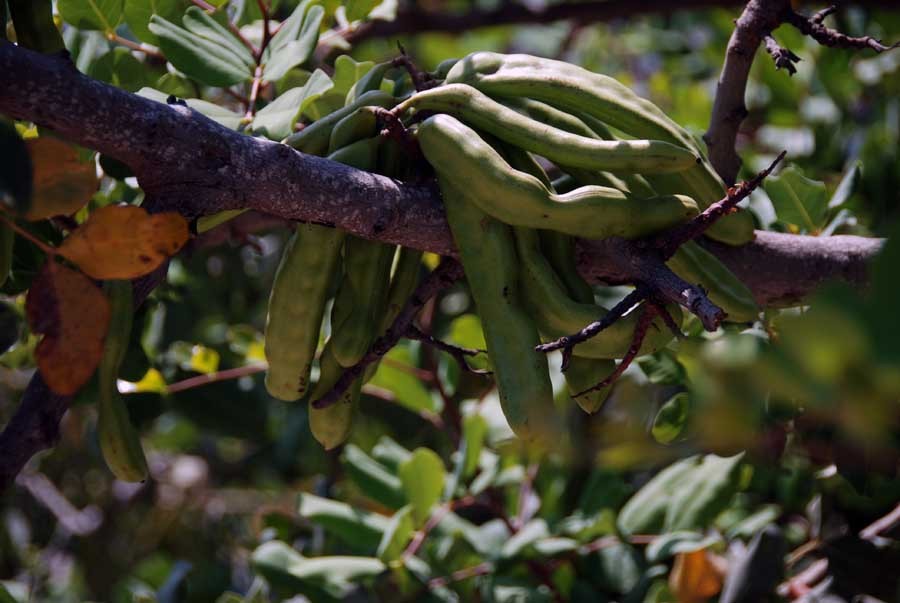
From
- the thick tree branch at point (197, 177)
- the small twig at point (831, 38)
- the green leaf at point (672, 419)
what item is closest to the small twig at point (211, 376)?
the thick tree branch at point (197, 177)

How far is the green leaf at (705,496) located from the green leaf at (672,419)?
0.39 m

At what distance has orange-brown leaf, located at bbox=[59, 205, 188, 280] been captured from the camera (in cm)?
89

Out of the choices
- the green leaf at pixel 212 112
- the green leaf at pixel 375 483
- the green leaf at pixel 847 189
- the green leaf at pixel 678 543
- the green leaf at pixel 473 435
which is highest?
the green leaf at pixel 847 189

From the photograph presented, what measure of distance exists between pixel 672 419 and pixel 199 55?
773 mm

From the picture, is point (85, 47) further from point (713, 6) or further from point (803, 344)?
point (713, 6)

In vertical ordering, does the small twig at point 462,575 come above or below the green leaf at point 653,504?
below

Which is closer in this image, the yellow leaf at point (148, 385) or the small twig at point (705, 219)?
the small twig at point (705, 219)

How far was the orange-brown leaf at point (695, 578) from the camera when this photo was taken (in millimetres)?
1571

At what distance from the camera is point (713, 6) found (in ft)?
8.07

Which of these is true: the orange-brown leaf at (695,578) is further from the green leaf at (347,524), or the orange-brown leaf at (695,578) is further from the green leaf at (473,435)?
the green leaf at (347,524)

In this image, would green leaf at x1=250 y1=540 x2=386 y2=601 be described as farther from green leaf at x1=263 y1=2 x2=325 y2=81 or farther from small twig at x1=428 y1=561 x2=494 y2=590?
green leaf at x1=263 y1=2 x2=325 y2=81

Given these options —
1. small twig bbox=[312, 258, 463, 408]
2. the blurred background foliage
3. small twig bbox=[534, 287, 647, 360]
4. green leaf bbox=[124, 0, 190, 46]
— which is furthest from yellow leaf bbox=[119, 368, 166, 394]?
small twig bbox=[534, 287, 647, 360]

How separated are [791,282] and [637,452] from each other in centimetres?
83

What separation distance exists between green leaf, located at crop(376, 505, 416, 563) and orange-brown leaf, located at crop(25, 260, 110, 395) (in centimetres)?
79
